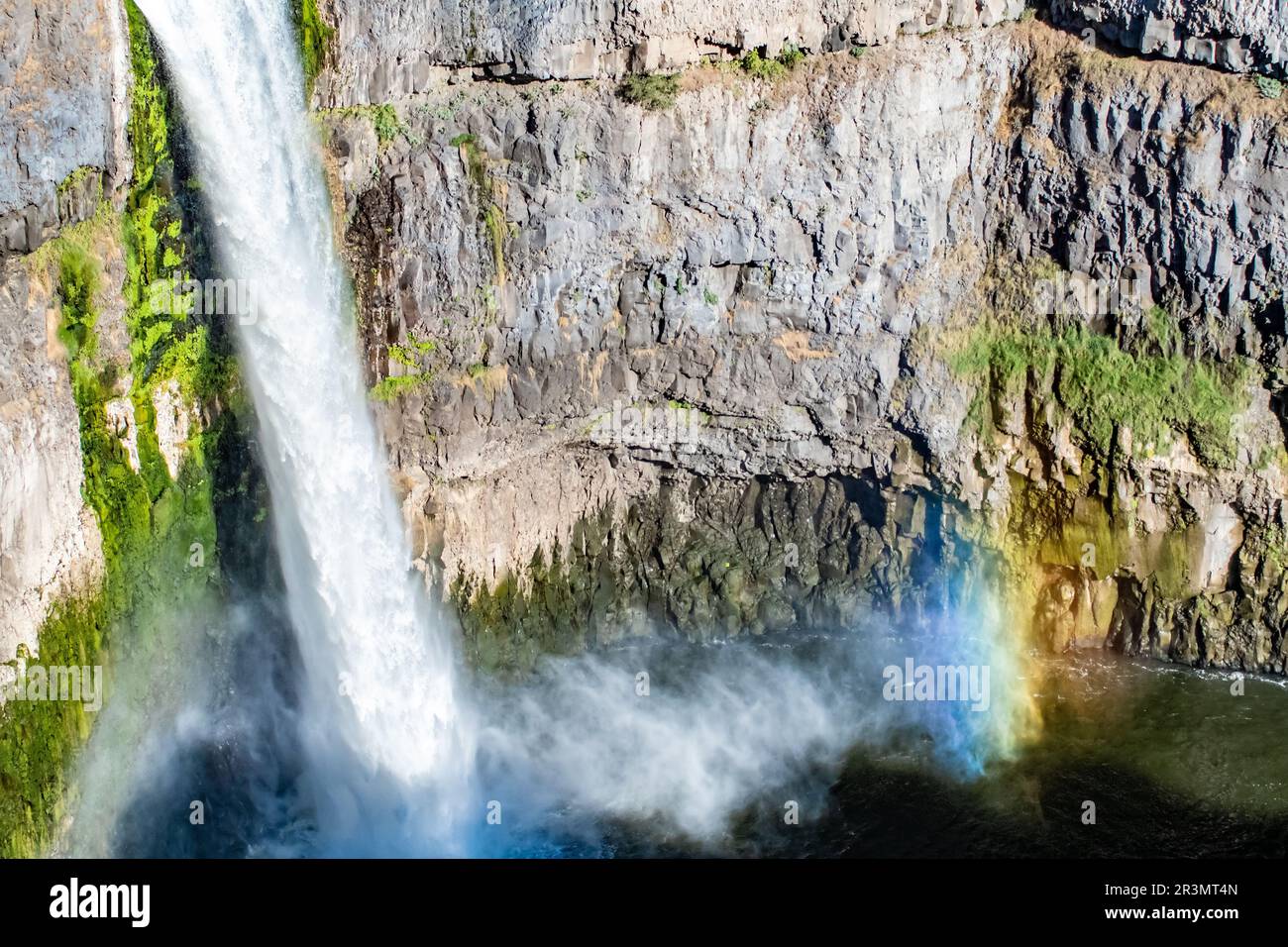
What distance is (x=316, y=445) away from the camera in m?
25.9

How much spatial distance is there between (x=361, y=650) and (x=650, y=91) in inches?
394

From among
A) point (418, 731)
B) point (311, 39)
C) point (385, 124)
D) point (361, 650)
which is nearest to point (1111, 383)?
point (385, 124)

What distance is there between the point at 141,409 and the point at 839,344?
11411 millimetres

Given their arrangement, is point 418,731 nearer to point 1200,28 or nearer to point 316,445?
point 316,445

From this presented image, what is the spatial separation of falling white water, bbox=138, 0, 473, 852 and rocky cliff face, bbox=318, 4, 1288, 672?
66 cm

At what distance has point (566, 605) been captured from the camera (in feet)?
96.6

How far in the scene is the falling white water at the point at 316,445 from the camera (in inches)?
974

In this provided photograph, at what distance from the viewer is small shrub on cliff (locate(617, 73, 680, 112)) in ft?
86.4

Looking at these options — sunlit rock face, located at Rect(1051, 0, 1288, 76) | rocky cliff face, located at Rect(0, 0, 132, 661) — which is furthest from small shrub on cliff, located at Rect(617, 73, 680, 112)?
rocky cliff face, located at Rect(0, 0, 132, 661)

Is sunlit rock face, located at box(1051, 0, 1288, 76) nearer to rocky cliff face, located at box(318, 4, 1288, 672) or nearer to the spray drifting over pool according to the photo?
rocky cliff face, located at box(318, 4, 1288, 672)

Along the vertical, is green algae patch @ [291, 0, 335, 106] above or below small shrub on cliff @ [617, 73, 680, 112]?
above

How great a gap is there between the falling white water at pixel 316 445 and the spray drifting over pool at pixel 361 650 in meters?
0.03

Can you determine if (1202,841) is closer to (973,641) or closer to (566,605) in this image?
(973,641)

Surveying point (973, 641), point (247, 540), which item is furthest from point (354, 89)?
point (973, 641)
